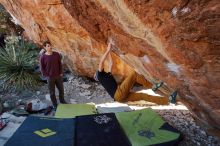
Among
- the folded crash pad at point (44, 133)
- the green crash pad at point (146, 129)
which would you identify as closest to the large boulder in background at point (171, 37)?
the green crash pad at point (146, 129)

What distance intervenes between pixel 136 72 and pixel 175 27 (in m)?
3.32

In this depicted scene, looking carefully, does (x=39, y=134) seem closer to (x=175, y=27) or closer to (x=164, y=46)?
(x=164, y=46)

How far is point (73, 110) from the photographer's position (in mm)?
7051

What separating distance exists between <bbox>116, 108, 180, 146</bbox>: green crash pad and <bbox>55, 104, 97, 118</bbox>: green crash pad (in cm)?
98

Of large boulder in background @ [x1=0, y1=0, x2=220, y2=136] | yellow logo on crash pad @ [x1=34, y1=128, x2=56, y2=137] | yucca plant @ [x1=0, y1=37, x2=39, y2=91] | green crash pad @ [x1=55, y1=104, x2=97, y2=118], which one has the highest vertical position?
large boulder in background @ [x1=0, y1=0, x2=220, y2=136]

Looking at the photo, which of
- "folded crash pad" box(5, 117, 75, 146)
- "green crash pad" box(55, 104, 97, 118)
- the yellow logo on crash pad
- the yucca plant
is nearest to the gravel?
the yucca plant

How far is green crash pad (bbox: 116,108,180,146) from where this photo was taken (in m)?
5.39

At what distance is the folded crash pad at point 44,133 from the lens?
202 inches

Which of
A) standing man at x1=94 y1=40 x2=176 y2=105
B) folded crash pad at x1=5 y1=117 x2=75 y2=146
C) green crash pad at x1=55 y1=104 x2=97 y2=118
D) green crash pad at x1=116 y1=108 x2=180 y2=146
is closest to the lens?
folded crash pad at x1=5 y1=117 x2=75 y2=146

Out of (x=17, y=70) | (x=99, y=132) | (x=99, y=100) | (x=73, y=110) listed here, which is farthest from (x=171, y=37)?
(x=17, y=70)

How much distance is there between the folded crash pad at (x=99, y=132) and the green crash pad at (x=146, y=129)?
173 mm

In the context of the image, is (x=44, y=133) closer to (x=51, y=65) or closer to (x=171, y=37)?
(x=51, y=65)

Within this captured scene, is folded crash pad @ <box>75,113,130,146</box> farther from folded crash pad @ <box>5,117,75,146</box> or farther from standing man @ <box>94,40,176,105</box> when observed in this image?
standing man @ <box>94,40,176,105</box>

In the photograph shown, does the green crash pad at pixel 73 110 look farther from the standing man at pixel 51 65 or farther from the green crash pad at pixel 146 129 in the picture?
the green crash pad at pixel 146 129
